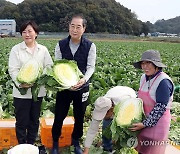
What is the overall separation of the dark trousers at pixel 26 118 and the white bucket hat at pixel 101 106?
0.93m

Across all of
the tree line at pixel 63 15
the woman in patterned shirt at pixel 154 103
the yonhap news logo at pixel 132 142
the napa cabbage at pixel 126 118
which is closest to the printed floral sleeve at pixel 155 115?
the woman in patterned shirt at pixel 154 103

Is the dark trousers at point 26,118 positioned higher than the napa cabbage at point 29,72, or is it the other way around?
the napa cabbage at point 29,72

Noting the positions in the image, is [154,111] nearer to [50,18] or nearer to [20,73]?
[20,73]

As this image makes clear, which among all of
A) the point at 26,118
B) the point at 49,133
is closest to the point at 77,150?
the point at 49,133

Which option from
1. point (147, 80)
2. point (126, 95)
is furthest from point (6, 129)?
point (147, 80)

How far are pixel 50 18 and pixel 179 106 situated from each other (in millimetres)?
58547

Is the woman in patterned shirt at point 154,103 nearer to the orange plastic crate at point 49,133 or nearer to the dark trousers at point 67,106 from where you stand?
the dark trousers at point 67,106

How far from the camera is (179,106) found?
6586mm

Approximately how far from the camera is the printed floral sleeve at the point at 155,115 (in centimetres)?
292

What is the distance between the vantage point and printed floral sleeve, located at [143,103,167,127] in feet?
9.59

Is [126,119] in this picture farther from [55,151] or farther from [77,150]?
[55,151]

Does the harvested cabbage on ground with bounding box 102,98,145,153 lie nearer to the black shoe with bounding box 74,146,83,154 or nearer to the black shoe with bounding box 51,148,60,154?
the black shoe with bounding box 74,146,83,154

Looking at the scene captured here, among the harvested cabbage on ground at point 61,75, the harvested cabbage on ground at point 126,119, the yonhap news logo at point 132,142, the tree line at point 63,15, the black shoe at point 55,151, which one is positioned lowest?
the black shoe at point 55,151

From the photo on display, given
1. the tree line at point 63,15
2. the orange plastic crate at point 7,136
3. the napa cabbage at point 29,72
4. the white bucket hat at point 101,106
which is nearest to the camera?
the white bucket hat at point 101,106
